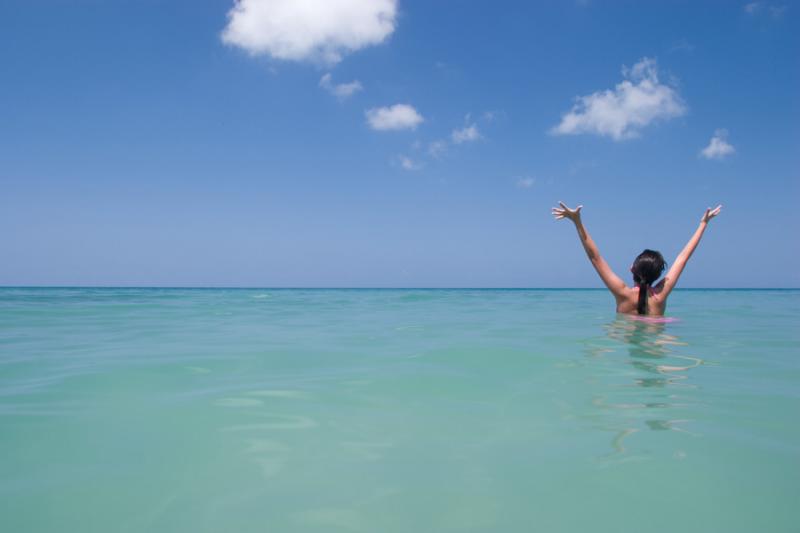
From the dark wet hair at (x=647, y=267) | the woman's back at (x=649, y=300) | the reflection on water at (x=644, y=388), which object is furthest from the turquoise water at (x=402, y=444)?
the woman's back at (x=649, y=300)

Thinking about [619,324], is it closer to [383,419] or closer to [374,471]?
[383,419]

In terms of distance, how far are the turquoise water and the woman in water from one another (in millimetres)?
1768

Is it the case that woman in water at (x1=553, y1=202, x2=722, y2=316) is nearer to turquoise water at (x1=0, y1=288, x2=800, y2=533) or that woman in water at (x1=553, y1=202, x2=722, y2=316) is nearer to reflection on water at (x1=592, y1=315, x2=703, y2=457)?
reflection on water at (x1=592, y1=315, x2=703, y2=457)

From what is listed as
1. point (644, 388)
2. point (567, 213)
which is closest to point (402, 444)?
point (644, 388)

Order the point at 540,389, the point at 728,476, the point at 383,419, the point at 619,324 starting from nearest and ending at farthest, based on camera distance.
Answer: the point at 728,476, the point at 383,419, the point at 540,389, the point at 619,324

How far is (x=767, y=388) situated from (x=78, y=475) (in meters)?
4.29

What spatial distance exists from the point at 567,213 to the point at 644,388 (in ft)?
10.7

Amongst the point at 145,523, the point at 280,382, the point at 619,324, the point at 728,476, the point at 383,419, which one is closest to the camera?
the point at 145,523

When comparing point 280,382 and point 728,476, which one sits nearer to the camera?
point 728,476

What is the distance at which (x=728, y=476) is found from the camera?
1853 millimetres

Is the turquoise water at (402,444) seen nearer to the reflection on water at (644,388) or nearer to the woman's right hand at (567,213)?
the reflection on water at (644,388)

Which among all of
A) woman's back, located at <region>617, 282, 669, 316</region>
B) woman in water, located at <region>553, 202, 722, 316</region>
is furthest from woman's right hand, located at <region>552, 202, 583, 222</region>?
woman's back, located at <region>617, 282, 669, 316</region>

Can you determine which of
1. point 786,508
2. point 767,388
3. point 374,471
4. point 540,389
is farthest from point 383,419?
point 767,388

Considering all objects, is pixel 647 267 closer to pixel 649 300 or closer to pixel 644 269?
pixel 644 269
